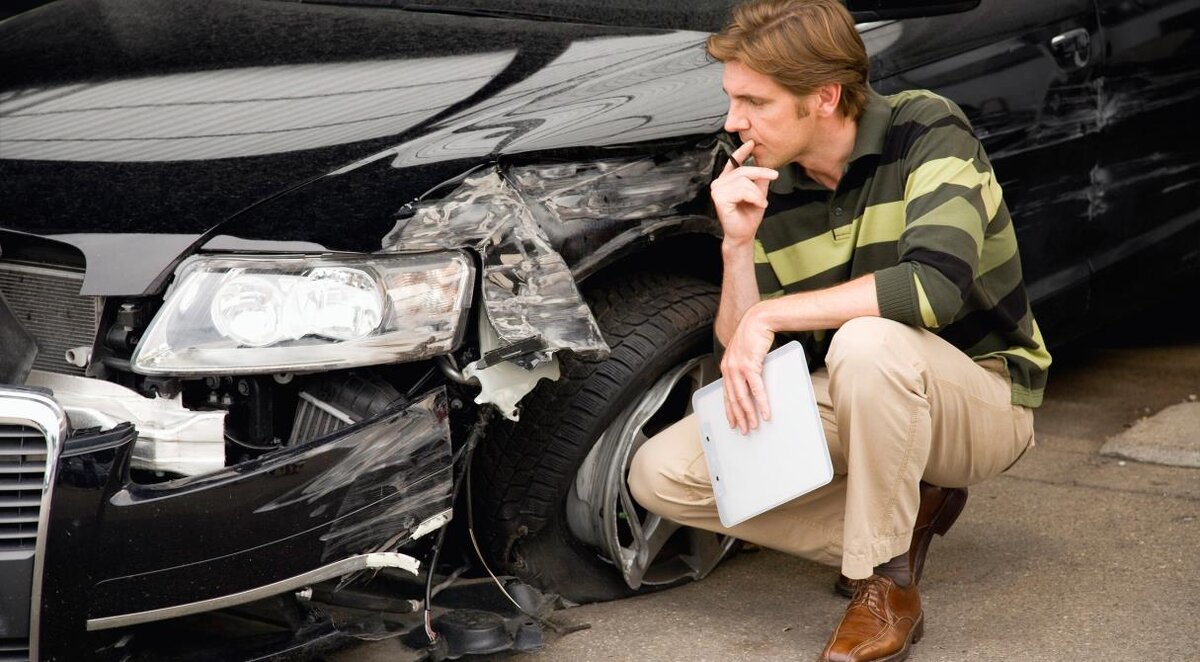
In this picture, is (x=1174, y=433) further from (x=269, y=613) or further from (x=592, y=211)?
(x=269, y=613)

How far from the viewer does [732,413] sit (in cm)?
250

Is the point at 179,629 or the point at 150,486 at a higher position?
the point at 150,486

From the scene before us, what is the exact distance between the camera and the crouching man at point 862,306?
7.97 ft

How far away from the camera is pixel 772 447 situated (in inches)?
96.8

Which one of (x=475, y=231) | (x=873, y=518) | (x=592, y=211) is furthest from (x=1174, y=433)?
(x=475, y=231)

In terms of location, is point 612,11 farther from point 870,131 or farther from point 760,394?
point 760,394

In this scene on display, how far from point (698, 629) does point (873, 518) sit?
0.46 meters

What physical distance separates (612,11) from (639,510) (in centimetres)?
113

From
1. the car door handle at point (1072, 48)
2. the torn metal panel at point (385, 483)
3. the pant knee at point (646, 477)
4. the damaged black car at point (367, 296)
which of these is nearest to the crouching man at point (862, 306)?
the pant knee at point (646, 477)

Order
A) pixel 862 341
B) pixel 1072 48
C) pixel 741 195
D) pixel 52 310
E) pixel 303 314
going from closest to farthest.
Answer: pixel 303 314 → pixel 52 310 → pixel 862 341 → pixel 741 195 → pixel 1072 48

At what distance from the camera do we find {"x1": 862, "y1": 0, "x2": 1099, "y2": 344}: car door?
3.04 m

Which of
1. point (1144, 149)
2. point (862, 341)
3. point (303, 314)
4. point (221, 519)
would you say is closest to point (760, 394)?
point (862, 341)

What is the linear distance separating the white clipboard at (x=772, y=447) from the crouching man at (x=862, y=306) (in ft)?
0.12

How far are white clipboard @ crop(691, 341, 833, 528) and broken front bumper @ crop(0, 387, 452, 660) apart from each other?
2.14 feet
